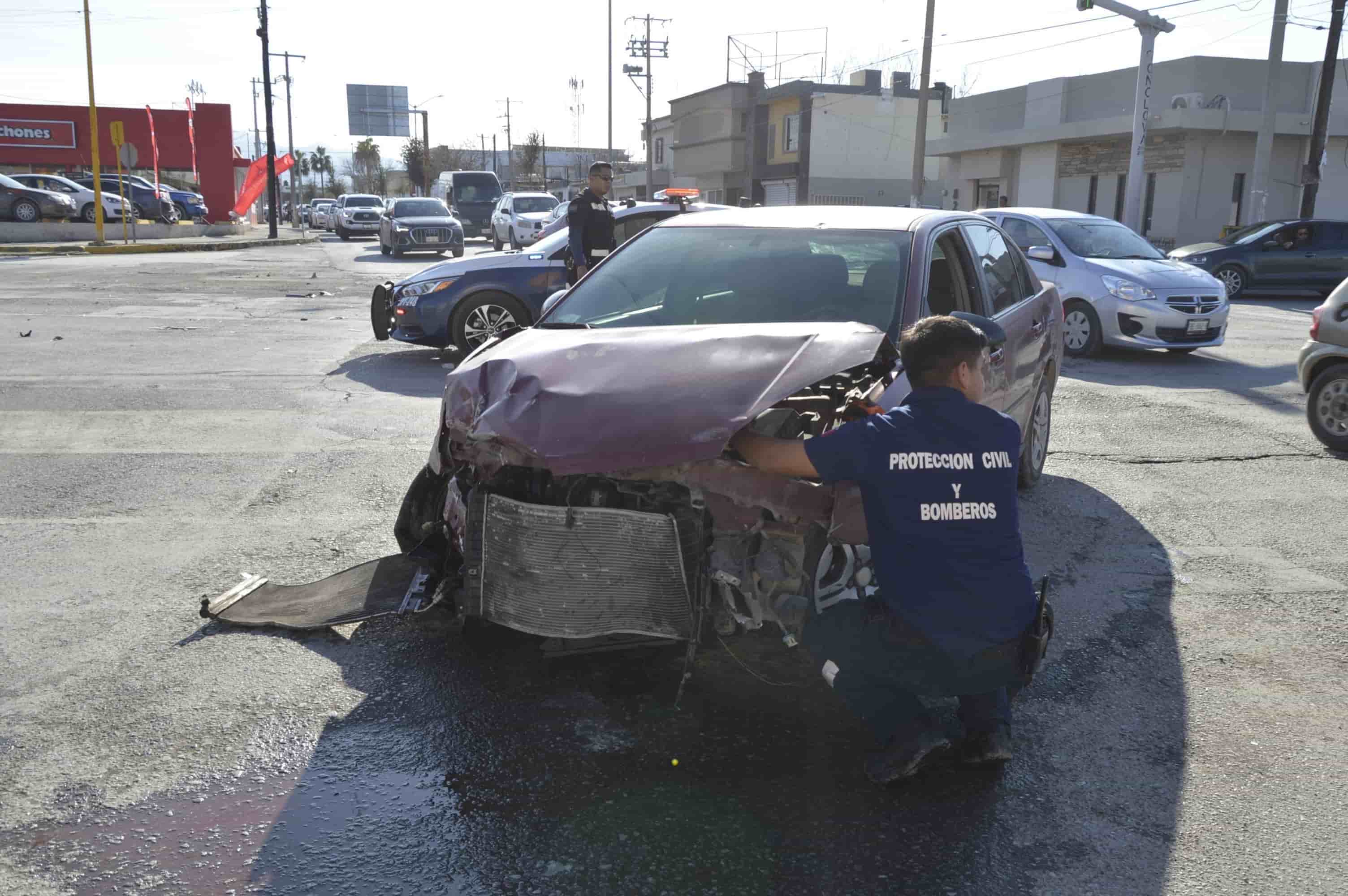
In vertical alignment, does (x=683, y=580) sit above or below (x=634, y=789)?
above

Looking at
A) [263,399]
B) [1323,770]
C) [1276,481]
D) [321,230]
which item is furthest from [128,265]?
[321,230]

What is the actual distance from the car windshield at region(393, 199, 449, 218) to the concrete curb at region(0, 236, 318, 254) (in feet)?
20.9

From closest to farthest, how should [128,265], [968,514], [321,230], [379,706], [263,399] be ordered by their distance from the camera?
1. [968,514]
2. [379,706]
3. [263,399]
4. [128,265]
5. [321,230]

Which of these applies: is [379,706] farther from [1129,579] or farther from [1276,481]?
[1276,481]

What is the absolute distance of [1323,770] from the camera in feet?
11.0

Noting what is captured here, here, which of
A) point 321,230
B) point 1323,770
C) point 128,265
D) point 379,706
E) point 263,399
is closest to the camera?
point 1323,770

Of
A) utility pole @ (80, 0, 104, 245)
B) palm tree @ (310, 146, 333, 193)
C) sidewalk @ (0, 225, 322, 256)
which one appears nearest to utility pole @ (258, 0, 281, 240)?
sidewalk @ (0, 225, 322, 256)

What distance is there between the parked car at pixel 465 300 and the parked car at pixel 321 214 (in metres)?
50.1

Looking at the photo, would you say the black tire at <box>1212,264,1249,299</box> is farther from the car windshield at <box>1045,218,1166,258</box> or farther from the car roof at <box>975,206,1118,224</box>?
the car roof at <box>975,206,1118,224</box>

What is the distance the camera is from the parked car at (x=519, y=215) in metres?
31.7

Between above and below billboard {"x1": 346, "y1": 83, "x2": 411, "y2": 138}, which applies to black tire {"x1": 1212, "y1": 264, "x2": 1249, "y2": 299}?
below

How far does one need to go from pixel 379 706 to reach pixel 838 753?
152cm

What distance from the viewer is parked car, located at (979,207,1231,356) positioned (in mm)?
11773

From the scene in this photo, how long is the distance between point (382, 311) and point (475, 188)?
3159 cm
